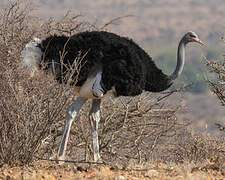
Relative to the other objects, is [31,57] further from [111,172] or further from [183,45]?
[183,45]

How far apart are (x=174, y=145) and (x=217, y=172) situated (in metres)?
3.88

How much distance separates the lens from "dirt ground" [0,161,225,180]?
20.3 ft

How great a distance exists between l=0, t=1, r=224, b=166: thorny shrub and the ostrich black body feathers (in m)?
0.27

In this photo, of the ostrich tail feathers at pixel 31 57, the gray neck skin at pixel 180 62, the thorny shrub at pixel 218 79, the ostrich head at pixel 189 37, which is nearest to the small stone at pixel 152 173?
the thorny shrub at pixel 218 79

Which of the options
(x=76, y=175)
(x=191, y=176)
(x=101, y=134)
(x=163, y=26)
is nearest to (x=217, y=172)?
(x=191, y=176)

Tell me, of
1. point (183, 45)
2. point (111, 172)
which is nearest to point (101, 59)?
point (111, 172)

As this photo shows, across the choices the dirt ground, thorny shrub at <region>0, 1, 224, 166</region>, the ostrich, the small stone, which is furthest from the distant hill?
the small stone

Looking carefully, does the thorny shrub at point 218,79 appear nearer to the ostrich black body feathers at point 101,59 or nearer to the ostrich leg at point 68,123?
the ostrich black body feathers at point 101,59

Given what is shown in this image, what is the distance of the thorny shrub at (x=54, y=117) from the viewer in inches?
264

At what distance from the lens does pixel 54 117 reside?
701cm

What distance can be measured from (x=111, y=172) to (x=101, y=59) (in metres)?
1.57

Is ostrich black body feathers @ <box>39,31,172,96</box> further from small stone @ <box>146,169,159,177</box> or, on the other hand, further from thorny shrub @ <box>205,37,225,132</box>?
small stone @ <box>146,169,159,177</box>

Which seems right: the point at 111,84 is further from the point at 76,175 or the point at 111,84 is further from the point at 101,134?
the point at 101,134

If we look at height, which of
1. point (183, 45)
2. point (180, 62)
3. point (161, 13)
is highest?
point (161, 13)
